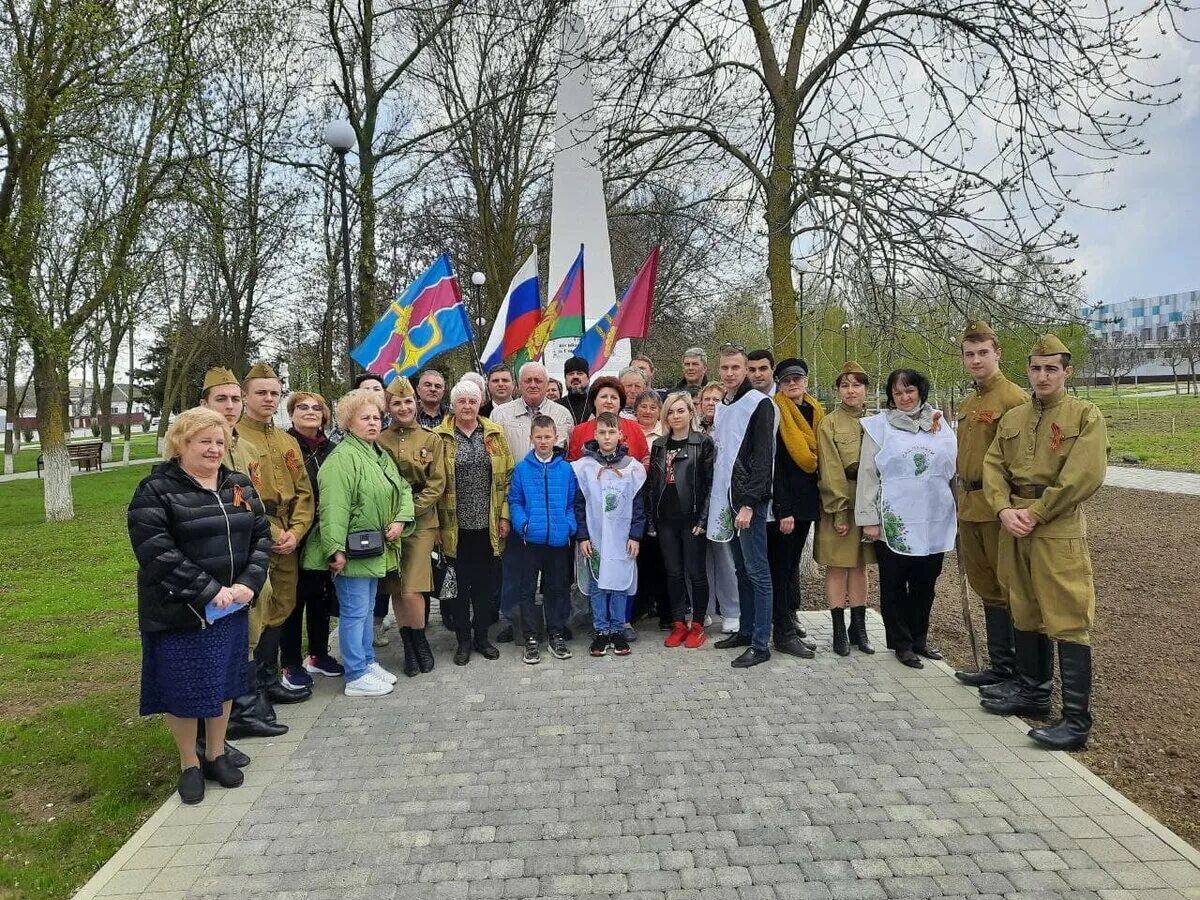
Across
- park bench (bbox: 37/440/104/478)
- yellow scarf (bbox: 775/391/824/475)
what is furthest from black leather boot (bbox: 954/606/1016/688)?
park bench (bbox: 37/440/104/478)

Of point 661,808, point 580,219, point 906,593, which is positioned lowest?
point 661,808

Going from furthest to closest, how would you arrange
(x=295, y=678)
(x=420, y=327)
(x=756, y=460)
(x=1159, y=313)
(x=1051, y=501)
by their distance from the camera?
(x=1159, y=313)
(x=420, y=327)
(x=756, y=460)
(x=295, y=678)
(x=1051, y=501)

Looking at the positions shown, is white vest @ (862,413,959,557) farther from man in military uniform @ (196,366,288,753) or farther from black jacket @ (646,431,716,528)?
man in military uniform @ (196,366,288,753)

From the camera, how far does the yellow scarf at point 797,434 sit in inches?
199

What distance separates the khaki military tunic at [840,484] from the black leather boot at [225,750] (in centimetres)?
378

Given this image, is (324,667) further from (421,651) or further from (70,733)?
(70,733)

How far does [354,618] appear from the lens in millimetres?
4613

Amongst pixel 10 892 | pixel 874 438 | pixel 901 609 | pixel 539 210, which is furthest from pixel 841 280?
pixel 539 210

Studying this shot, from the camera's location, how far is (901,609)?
509 centimetres

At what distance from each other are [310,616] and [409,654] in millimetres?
721

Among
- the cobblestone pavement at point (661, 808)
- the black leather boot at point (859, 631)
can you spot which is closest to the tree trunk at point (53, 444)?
the cobblestone pavement at point (661, 808)

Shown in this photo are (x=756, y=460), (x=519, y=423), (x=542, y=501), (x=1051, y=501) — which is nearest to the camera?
(x=1051, y=501)

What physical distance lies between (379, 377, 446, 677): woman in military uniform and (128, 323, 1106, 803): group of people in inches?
0.7

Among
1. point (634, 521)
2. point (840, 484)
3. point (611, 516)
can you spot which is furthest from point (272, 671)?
point (840, 484)
